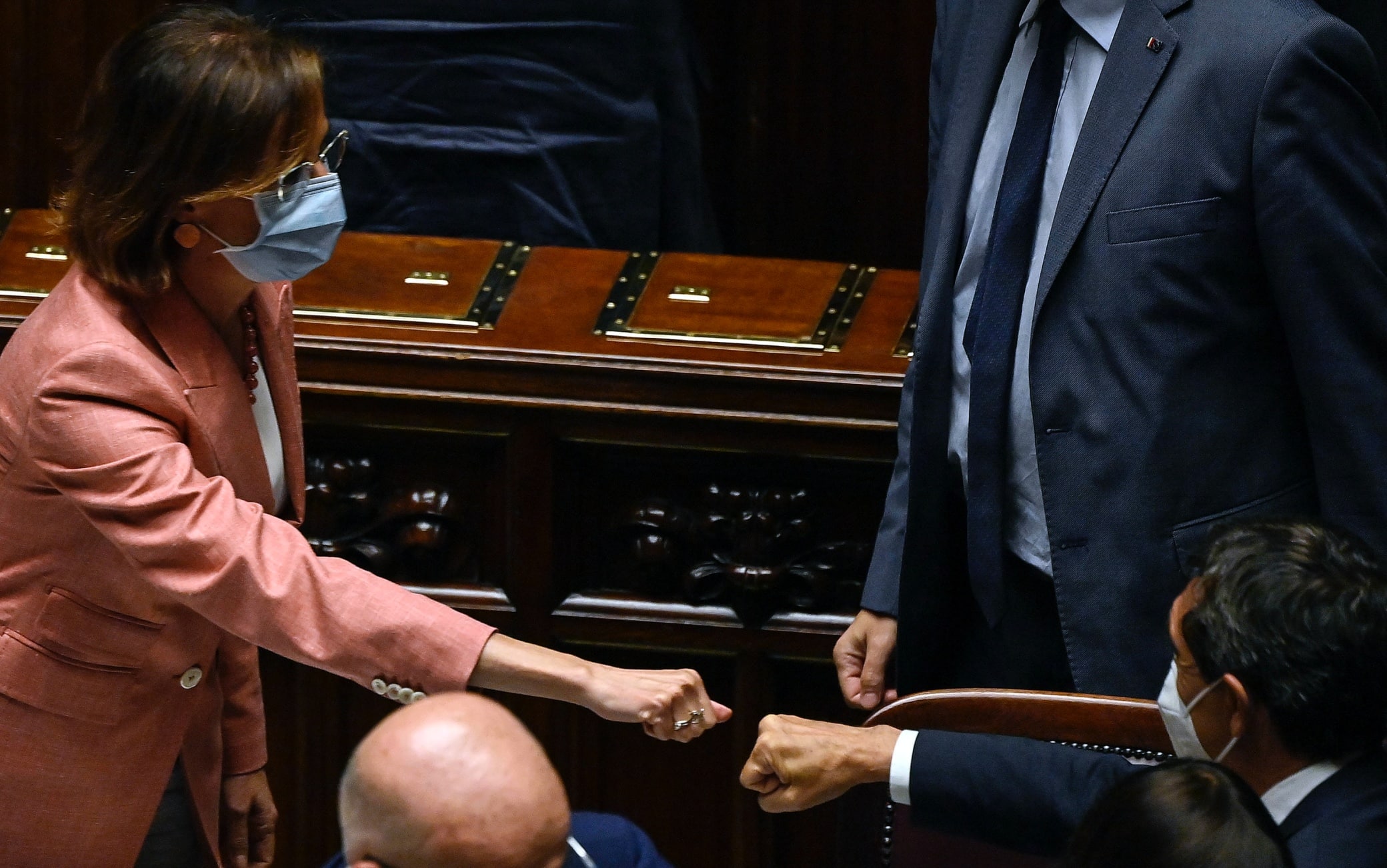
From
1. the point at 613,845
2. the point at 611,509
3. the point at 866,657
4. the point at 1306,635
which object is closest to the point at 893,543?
the point at 866,657

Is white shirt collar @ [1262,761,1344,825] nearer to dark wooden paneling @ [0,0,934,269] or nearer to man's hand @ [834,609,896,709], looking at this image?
man's hand @ [834,609,896,709]

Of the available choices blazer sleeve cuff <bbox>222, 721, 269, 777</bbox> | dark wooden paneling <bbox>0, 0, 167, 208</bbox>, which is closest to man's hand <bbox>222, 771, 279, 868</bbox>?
blazer sleeve cuff <bbox>222, 721, 269, 777</bbox>

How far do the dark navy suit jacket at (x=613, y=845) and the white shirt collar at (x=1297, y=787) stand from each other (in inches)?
21.6

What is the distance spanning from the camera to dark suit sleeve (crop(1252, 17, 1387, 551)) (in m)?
1.64

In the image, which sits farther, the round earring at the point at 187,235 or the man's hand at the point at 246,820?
the man's hand at the point at 246,820

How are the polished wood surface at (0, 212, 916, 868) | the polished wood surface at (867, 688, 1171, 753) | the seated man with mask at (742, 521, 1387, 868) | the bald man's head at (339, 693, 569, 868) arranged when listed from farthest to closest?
the polished wood surface at (0, 212, 916, 868) → the polished wood surface at (867, 688, 1171, 753) → the seated man with mask at (742, 521, 1387, 868) → the bald man's head at (339, 693, 569, 868)

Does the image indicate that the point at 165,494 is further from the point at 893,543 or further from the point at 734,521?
the point at 734,521

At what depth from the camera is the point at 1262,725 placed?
1476 millimetres

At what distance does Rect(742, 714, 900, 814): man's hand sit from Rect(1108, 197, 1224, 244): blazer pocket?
0.57 metres

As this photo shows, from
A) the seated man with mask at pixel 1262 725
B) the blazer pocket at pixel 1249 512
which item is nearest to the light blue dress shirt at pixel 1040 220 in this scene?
the blazer pocket at pixel 1249 512

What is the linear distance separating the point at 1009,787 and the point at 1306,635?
331 millimetres

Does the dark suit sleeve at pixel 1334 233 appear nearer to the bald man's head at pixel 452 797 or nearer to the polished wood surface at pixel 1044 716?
the polished wood surface at pixel 1044 716

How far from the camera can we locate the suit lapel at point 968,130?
1.95 m

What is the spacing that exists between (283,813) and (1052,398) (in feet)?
4.77
